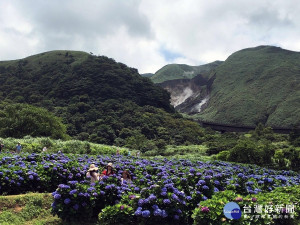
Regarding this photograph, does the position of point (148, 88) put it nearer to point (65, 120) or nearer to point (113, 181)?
point (65, 120)

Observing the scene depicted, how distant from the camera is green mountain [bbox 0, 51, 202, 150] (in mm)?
67562

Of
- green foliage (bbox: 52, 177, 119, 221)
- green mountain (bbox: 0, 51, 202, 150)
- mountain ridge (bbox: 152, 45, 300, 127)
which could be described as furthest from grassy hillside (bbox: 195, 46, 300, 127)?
green foliage (bbox: 52, 177, 119, 221)

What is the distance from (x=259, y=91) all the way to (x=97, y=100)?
8420 cm

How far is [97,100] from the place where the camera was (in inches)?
3482

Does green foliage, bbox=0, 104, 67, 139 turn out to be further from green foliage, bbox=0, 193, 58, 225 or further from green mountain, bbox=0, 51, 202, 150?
green foliage, bbox=0, 193, 58, 225

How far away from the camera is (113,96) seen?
3605 inches

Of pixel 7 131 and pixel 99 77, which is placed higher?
pixel 99 77

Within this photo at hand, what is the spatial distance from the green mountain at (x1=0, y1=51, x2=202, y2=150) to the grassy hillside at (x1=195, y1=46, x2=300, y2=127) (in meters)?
41.6

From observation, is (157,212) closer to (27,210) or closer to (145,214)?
(145,214)

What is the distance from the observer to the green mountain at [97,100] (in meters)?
67.6

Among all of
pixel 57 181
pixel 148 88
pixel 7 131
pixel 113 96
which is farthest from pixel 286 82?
pixel 57 181

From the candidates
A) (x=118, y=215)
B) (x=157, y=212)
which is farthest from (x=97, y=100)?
(x=157, y=212)

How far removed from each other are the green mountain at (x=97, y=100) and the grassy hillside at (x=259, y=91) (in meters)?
41.6

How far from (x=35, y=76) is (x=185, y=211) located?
361ft
